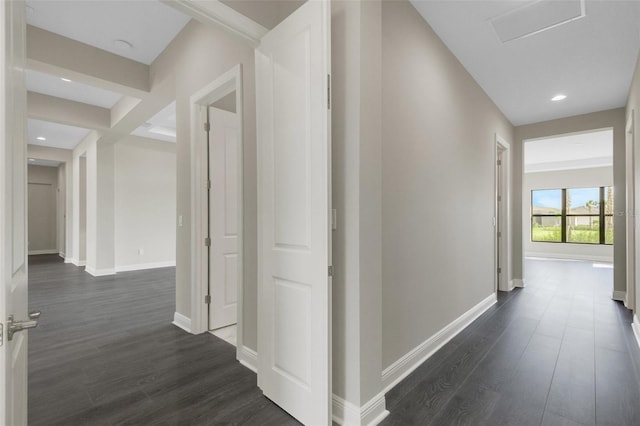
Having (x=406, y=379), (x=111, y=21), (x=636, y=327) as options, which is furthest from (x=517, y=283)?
(x=111, y=21)

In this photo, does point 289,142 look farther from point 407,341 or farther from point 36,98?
point 36,98

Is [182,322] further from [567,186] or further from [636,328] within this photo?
[567,186]

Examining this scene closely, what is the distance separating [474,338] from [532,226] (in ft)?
28.5

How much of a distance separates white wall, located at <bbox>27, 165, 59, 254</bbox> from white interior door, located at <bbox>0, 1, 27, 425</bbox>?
37.2ft

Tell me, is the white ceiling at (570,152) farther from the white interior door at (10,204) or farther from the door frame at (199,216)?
the white interior door at (10,204)

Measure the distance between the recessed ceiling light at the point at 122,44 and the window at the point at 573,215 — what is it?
11.0 meters

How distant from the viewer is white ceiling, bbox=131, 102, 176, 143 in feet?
17.4

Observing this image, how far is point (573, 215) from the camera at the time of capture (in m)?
8.95

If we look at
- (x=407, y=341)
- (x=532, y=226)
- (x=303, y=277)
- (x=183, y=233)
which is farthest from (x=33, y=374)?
(x=532, y=226)

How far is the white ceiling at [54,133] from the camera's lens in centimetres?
582

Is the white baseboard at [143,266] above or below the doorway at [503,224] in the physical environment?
below

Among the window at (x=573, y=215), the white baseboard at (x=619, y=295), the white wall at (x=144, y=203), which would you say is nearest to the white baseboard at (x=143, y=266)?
the white wall at (x=144, y=203)

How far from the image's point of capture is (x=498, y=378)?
214cm

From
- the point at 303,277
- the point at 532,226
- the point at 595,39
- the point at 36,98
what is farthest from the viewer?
the point at 532,226
